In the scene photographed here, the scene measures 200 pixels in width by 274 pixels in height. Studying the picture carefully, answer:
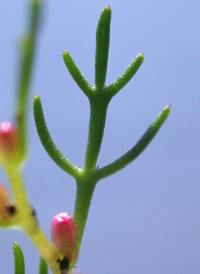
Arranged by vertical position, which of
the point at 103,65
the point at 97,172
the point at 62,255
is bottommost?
the point at 62,255

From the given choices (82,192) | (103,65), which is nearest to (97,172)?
(82,192)

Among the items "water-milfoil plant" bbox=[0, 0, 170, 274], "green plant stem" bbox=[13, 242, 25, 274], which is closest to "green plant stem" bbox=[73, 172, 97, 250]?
"water-milfoil plant" bbox=[0, 0, 170, 274]

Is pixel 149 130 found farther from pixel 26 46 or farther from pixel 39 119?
pixel 26 46

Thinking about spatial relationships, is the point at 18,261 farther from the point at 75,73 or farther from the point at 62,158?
the point at 75,73

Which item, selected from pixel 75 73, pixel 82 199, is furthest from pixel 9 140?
pixel 75 73

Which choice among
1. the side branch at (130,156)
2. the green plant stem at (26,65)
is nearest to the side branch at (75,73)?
the side branch at (130,156)

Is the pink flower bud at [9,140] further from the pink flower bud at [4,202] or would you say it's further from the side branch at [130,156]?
the side branch at [130,156]

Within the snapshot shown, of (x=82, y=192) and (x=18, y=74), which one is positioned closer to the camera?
(x=18, y=74)
